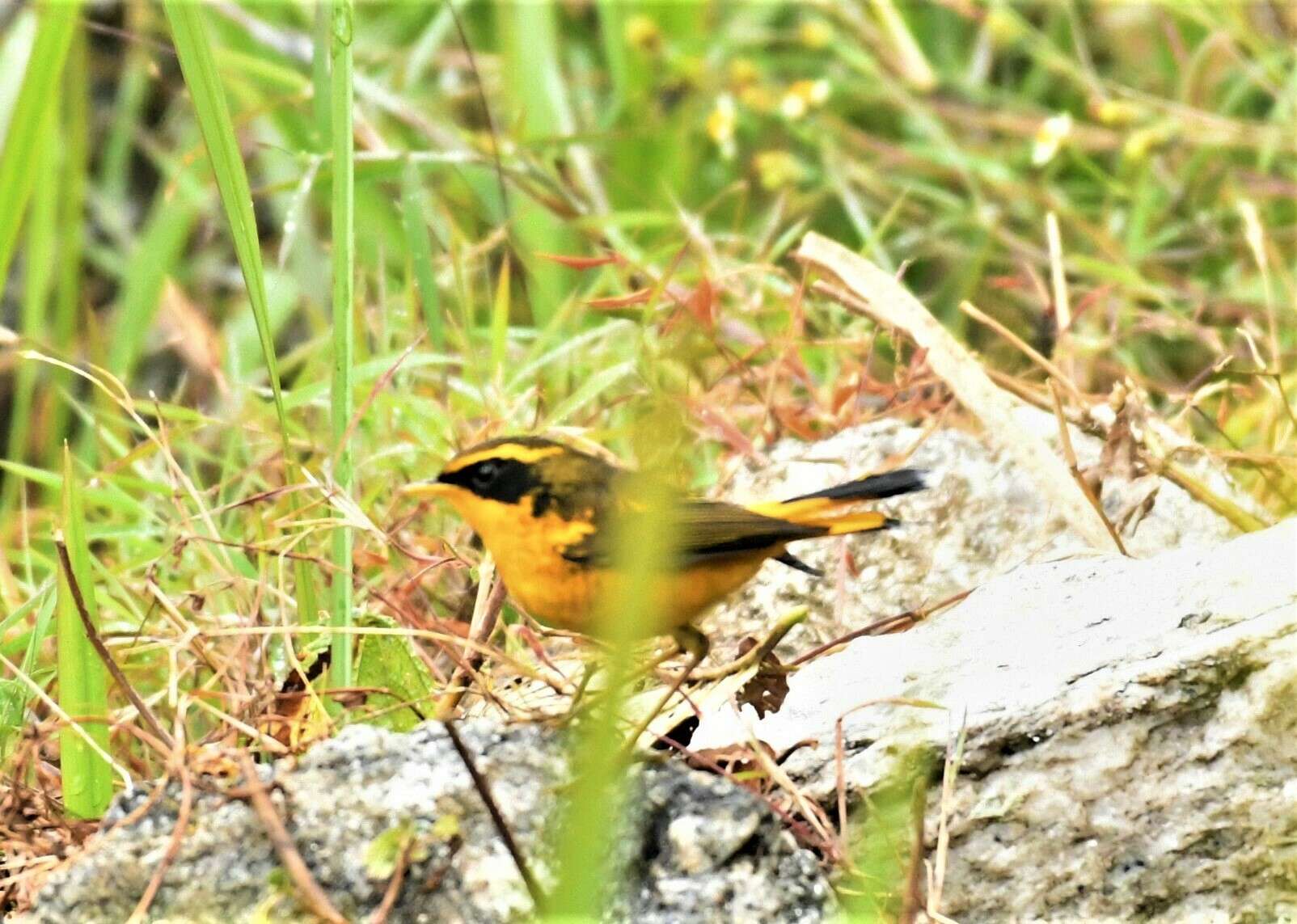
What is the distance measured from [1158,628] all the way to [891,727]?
34 cm

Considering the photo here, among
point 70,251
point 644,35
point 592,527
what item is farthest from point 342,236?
point 644,35

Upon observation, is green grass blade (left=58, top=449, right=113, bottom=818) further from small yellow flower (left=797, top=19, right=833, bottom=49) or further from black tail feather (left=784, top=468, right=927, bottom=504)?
small yellow flower (left=797, top=19, right=833, bottom=49)

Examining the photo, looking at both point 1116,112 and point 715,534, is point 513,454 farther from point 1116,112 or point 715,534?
point 1116,112

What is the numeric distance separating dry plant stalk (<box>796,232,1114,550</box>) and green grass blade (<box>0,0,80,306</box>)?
158cm

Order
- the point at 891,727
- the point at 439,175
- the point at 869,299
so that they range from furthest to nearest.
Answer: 1. the point at 439,175
2. the point at 869,299
3. the point at 891,727

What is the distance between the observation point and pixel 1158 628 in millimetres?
2107

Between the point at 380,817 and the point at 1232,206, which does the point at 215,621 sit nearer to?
the point at 380,817

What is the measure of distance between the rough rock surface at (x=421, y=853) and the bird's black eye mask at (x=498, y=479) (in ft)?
2.05

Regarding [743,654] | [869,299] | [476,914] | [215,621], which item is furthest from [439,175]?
[476,914]

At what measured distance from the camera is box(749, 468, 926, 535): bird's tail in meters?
2.31

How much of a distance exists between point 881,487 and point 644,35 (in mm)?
3285

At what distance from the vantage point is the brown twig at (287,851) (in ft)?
5.73

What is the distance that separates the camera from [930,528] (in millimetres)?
2930

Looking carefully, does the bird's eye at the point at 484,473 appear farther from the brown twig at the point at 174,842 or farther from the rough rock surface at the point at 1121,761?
the brown twig at the point at 174,842
